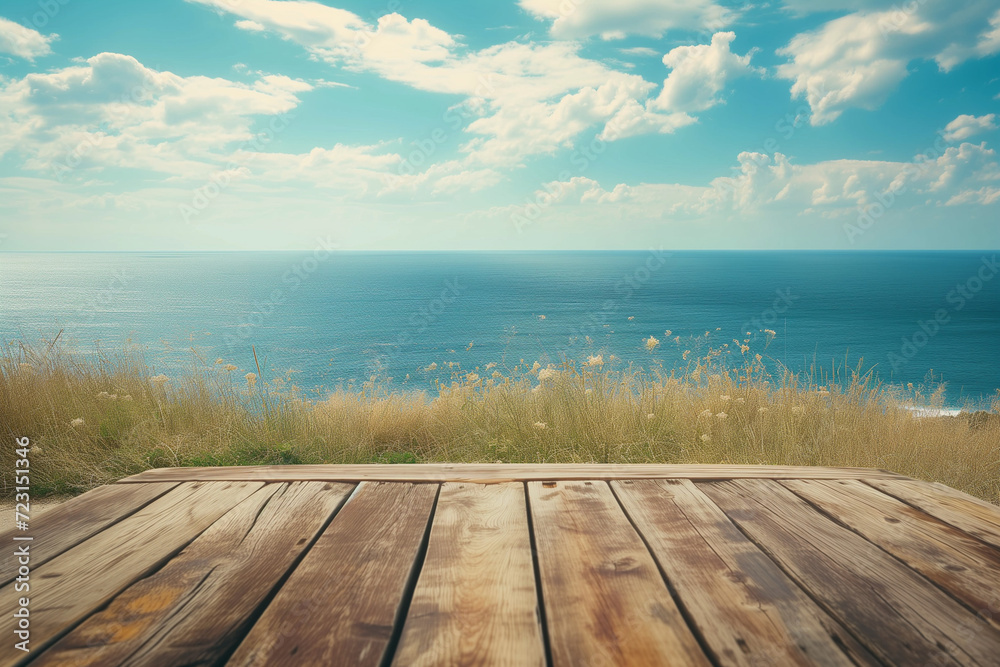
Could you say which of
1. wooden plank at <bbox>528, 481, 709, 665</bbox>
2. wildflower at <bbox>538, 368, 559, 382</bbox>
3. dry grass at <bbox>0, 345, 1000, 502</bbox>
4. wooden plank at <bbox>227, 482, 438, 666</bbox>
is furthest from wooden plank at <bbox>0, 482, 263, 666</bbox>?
wildflower at <bbox>538, 368, 559, 382</bbox>

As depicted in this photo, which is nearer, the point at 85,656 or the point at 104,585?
the point at 85,656

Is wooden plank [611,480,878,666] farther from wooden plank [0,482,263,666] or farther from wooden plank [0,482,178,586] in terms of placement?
wooden plank [0,482,178,586]

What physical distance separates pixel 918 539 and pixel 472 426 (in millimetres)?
3940

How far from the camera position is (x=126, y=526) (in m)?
1.49

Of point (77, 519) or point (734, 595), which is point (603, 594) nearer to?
point (734, 595)


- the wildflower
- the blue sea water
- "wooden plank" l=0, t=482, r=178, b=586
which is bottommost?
the blue sea water

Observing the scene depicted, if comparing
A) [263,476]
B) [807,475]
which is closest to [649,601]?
[807,475]

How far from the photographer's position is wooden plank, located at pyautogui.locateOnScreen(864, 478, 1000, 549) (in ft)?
4.95

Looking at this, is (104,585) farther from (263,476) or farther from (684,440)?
(684,440)

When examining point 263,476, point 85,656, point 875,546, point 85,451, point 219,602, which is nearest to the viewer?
point 85,656

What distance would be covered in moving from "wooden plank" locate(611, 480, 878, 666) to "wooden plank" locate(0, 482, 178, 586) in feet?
4.93

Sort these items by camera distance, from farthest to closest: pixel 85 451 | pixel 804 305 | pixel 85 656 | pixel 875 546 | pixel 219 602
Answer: pixel 804 305 → pixel 85 451 → pixel 875 546 → pixel 219 602 → pixel 85 656

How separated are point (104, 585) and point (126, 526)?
1.20 feet

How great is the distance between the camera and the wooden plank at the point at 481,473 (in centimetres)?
186
